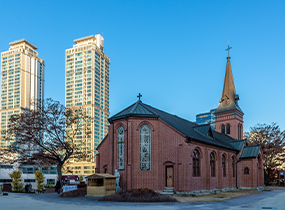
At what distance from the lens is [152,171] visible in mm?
27172

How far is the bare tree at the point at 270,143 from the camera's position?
5447 cm

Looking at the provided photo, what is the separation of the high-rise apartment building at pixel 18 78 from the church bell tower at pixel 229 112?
146 meters

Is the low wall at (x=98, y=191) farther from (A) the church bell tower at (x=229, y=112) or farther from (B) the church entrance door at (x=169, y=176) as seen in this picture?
(A) the church bell tower at (x=229, y=112)

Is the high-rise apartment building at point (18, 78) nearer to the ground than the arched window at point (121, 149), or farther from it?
farther from it

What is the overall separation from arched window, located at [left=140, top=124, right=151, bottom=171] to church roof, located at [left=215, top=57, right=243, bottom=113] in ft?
95.4

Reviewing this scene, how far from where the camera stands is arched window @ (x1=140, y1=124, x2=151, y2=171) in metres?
27.3

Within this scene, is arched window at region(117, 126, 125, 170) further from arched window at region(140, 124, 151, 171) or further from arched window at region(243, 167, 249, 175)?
arched window at region(243, 167, 249, 175)

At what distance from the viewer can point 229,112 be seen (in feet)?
173

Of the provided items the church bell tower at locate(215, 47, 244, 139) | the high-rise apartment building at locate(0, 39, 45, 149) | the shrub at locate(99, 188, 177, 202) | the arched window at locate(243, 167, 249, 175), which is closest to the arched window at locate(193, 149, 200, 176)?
the shrub at locate(99, 188, 177, 202)

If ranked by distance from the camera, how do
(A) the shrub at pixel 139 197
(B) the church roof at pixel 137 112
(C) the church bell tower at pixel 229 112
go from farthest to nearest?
1. (C) the church bell tower at pixel 229 112
2. (B) the church roof at pixel 137 112
3. (A) the shrub at pixel 139 197

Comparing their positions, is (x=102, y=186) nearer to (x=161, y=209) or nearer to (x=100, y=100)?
(x=161, y=209)

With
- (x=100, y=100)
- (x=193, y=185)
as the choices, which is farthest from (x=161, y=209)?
(x=100, y=100)

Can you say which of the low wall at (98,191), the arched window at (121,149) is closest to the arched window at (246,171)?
the arched window at (121,149)

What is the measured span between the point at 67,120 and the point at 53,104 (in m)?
2.80
